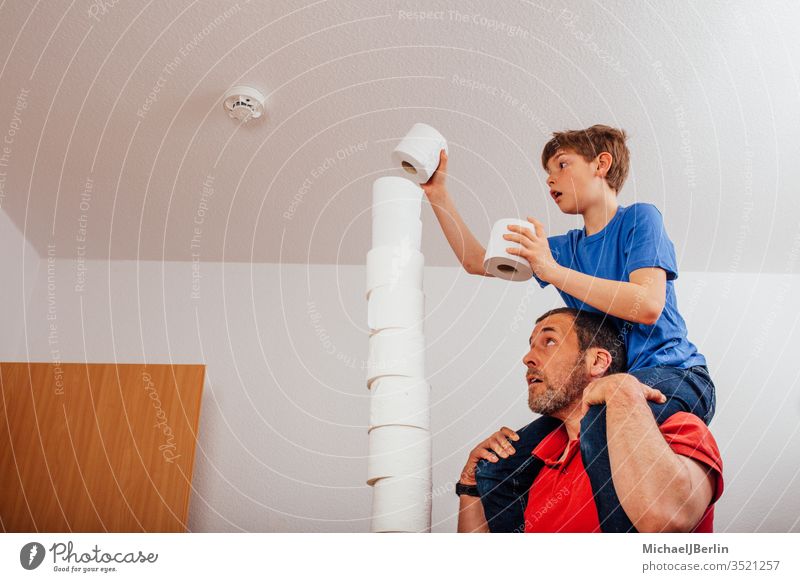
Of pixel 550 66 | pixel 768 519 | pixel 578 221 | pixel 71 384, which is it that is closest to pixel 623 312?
pixel 578 221

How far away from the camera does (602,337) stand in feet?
3.76

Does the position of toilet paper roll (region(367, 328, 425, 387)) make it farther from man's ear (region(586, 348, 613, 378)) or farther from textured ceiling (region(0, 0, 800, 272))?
textured ceiling (region(0, 0, 800, 272))

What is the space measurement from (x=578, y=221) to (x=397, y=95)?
0.64 metres

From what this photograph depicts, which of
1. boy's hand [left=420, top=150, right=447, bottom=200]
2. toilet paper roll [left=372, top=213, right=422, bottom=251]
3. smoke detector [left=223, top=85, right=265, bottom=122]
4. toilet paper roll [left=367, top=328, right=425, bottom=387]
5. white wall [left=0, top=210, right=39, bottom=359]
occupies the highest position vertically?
smoke detector [left=223, top=85, right=265, bottom=122]

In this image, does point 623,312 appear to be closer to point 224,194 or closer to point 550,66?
point 550,66

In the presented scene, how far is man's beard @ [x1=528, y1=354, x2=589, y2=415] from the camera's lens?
1148 mm

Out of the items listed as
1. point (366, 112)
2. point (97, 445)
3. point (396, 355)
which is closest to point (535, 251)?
point (396, 355)

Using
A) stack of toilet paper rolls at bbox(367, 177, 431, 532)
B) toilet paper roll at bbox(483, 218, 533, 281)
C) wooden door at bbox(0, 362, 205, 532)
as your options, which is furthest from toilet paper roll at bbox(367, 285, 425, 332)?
wooden door at bbox(0, 362, 205, 532)

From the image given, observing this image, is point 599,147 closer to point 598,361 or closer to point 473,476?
point 598,361

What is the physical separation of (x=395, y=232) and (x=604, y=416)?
403 mm

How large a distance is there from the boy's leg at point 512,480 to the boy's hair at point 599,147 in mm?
392

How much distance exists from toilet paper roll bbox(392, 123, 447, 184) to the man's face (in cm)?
31

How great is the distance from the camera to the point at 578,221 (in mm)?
1236
